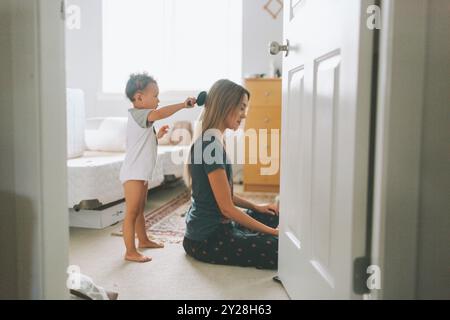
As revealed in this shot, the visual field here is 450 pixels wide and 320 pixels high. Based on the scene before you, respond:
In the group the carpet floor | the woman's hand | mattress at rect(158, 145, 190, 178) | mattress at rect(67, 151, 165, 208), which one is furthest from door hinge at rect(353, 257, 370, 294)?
mattress at rect(158, 145, 190, 178)

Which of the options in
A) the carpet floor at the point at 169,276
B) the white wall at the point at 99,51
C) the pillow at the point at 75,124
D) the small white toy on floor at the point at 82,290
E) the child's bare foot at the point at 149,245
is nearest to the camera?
the small white toy on floor at the point at 82,290

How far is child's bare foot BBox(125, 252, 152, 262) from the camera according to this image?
1.57 m

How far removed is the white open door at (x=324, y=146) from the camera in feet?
2.55

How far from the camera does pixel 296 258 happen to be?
46.0 inches

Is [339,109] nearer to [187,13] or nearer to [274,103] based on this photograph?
[274,103]

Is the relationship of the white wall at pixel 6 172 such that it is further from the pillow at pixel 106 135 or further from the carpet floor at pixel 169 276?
the pillow at pixel 106 135

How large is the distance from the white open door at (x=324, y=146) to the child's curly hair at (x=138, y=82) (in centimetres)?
62

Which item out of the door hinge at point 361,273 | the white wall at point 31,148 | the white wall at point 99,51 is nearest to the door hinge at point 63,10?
the white wall at point 31,148

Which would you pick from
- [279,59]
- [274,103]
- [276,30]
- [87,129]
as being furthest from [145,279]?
[276,30]

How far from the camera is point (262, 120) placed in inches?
130

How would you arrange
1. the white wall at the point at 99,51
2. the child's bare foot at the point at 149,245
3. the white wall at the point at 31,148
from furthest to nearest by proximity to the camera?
the white wall at the point at 99,51
the child's bare foot at the point at 149,245
the white wall at the point at 31,148

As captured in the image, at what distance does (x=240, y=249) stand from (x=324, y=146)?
2.20 feet

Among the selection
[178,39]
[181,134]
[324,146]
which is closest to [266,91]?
[181,134]

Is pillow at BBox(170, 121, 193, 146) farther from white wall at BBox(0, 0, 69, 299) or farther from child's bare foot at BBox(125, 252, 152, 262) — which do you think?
white wall at BBox(0, 0, 69, 299)
